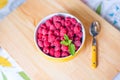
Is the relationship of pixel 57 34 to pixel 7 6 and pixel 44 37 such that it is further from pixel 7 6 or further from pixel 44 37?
pixel 7 6

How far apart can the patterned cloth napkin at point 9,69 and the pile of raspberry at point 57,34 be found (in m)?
0.11

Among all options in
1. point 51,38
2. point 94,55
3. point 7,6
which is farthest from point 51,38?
point 7,6

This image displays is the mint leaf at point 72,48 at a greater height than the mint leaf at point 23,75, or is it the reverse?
the mint leaf at point 23,75

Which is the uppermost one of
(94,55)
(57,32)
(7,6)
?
(7,6)

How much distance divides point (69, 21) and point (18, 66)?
0.19 metres

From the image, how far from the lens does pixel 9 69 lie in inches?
28.6

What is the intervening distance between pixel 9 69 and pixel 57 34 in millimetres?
180

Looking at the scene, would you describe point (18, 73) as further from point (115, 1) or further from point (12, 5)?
point (115, 1)

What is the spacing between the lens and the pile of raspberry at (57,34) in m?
0.64

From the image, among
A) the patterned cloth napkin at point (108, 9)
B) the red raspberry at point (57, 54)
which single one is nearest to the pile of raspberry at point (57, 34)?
the red raspberry at point (57, 54)

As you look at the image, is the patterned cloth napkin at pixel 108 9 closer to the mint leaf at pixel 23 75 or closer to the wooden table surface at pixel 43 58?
the wooden table surface at pixel 43 58

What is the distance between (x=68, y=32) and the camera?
65 centimetres

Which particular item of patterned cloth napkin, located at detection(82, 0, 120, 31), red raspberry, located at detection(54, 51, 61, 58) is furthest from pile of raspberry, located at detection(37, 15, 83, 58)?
patterned cloth napkin, located at detection(82, 0, 120, 31)

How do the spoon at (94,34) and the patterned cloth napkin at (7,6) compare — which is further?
the patterned cloth napkin at (7,6)
